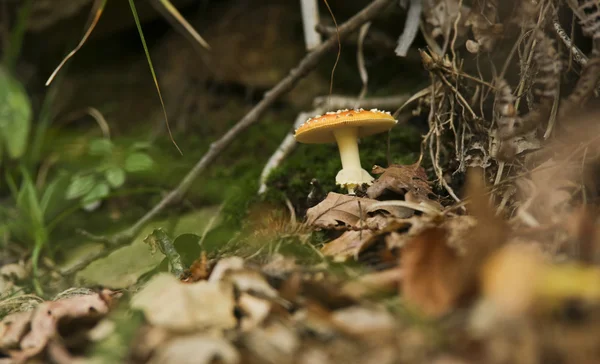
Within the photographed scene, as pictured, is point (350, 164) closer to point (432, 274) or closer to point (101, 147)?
point (432, 274)

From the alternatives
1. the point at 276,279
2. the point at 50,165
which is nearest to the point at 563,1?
the point at 276,279

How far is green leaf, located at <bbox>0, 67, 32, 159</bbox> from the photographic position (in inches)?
118

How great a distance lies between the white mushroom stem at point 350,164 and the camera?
1948mm

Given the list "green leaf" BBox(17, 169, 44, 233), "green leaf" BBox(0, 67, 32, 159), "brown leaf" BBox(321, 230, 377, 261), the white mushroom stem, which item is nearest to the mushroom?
the white mushroom stem

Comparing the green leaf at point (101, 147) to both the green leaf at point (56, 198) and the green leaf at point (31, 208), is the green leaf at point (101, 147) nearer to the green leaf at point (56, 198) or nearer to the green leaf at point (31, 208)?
the green leaf at point (56, 198)

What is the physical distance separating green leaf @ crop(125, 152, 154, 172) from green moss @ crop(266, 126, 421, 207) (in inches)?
31.9

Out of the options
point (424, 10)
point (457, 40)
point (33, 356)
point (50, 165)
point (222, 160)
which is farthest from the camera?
point (50, 165)

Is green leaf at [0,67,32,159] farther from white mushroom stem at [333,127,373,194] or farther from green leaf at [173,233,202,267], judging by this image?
white mushroom stem at [333,127,373,194]

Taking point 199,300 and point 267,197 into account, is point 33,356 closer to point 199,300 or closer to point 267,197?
point 199,300

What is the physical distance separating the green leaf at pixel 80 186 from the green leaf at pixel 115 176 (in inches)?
3.8

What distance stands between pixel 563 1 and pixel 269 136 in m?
1.82

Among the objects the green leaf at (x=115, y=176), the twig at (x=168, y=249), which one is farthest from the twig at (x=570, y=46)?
the green leaf at (x=115, y=176)

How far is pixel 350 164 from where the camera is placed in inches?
77.9

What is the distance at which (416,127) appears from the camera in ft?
8.36
